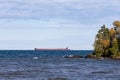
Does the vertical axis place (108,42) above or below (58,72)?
above

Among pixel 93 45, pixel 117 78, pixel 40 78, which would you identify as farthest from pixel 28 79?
pixel 93 45

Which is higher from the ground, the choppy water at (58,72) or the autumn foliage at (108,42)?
the autumn foliage at (108,42)

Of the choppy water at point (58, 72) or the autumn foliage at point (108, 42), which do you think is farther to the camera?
the autumn foliage at point (108, 42)

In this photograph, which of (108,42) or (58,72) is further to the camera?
(108,42)

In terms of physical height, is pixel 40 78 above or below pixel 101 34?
below

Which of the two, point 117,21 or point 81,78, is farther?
point 117,21

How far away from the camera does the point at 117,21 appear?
17825 cm

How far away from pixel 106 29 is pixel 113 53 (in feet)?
34.1

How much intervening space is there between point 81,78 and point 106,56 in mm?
103194

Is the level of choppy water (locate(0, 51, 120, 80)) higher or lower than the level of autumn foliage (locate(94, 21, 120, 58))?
lower

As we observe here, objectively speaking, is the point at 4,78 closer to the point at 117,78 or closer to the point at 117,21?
the point at 117,78

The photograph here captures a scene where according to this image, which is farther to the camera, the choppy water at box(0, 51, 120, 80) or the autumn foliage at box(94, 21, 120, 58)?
the autumn foliage at box(94, 21, 120, 58)

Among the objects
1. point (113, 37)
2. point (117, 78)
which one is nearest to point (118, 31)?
point (113, 37)

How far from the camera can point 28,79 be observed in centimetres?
7500
